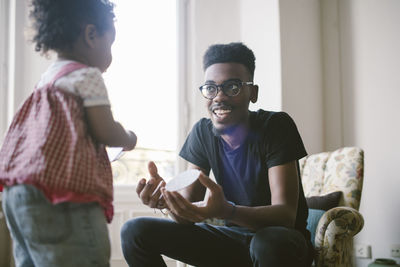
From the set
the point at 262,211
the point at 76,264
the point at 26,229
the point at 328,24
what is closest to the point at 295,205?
the point at 262,211

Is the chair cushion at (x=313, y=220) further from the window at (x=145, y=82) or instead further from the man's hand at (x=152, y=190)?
the window at (x=145, y=82)

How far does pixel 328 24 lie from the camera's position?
3113 mm

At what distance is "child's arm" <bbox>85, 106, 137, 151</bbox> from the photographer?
100 centimetres

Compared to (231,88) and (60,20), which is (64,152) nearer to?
(60,20)

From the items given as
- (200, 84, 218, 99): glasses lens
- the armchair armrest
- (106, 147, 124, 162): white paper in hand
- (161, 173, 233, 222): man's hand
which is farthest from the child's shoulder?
the armchair armrest

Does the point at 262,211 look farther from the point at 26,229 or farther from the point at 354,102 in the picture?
the point at 354,102

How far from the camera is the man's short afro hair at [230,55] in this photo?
→ 1.64 meters

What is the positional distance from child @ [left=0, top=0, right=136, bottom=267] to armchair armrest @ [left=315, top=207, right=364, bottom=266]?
93 centimetres

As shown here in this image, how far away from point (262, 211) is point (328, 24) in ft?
7.45

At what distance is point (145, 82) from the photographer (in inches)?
133

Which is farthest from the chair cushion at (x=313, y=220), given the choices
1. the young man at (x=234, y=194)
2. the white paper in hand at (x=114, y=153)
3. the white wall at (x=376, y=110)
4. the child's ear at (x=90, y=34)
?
the child's ear at (x=90, y=34)

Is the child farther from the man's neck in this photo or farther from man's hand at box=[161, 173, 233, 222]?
the man's neck

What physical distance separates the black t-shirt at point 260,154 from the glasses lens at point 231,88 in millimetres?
142

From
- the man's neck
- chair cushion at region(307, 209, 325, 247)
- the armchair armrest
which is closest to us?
the armchair armrest
